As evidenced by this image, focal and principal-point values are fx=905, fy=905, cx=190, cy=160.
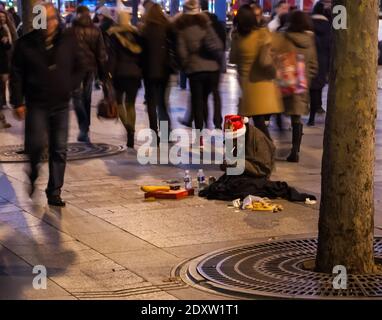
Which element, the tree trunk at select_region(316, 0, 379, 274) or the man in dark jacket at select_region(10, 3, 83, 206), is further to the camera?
the man in dark jacket at select_region(10, 3, 83, 206)

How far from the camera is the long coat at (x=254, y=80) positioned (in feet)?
34.0

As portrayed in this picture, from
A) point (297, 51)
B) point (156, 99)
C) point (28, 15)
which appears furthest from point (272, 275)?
point (28, 15)

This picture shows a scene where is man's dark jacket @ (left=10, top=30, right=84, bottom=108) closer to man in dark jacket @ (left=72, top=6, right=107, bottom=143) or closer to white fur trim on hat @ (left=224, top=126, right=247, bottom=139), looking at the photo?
white fur trim on hat @ (left=224, top=126, right=247, bottom=139)

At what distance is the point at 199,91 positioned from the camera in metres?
12.1

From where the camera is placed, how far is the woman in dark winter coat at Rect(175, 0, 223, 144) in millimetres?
11805

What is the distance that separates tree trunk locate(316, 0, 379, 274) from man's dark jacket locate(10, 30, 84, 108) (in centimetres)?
305

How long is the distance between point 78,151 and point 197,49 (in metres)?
2.08

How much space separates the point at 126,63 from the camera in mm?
12109

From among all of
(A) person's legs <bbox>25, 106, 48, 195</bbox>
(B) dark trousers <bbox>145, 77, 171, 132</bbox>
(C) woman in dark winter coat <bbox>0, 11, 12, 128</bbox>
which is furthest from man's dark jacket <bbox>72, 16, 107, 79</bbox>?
(A) person's legs <bbox>25, 106, 48, 195</bbox>

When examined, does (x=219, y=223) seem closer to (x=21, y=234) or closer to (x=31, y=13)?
(x=21, y=234)

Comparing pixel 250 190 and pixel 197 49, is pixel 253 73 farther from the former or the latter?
pixel 250 190

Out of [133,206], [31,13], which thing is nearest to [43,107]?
[133,206]

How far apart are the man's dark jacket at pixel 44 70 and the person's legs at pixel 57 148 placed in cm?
17

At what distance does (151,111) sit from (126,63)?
2.58 feet
